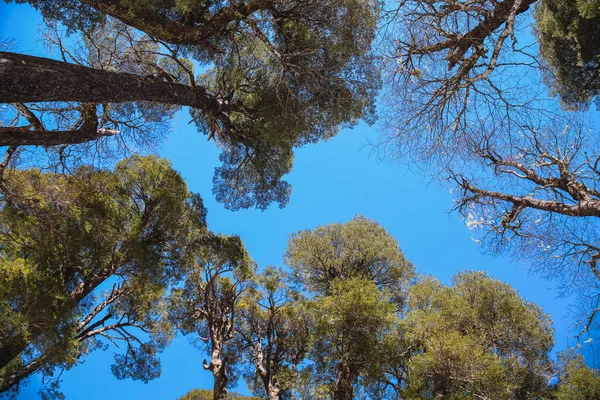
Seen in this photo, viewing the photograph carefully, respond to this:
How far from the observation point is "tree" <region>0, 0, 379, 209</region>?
18.4 ft

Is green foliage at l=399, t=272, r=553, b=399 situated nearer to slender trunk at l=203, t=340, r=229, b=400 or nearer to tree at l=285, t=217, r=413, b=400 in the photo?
tree at l=285, t=217, r=413, b=400

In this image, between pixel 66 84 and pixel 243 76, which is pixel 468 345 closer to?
pixel 243 76

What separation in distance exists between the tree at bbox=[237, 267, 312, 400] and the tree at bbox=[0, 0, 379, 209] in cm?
285

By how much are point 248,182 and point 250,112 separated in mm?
2847

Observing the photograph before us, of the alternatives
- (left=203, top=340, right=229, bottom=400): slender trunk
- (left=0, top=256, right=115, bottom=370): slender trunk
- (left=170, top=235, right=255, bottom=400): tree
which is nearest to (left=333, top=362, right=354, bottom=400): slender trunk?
(left=203, top=340, right=229, bottom=400): slender trunk

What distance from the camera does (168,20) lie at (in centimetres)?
639

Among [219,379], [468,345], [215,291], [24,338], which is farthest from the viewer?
[215,291]

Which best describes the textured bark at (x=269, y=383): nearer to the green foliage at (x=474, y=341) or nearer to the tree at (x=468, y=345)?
the tree at (x=468, y=345)

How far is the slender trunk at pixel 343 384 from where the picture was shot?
8852 mm

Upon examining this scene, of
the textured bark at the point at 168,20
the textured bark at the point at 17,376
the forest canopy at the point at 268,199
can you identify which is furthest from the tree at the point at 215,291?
the textured bark at the point at 168,20

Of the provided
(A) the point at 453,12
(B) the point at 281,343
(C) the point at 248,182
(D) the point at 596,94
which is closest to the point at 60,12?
(C) the point at 248,182

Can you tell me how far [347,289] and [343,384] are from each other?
231 centimetres

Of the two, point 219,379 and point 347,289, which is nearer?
point 219,379

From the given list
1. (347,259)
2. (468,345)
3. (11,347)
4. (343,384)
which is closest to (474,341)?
(468,345)
